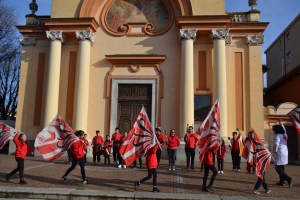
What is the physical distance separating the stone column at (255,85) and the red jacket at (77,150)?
11.4 meters

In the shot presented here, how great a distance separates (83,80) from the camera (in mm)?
18359

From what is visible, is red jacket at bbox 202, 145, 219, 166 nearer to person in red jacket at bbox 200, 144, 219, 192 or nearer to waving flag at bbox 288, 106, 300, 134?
person in red jacket at bbox 200, 144, 219, 192

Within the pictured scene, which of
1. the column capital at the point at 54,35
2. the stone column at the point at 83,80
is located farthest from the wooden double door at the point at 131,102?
the column capital at the point at 54,35

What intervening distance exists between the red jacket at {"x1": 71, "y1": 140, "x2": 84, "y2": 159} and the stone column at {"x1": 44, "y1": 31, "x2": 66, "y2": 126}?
9.10 meters

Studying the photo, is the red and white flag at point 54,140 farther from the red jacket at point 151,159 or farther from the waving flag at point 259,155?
the waving flag at point 259,155

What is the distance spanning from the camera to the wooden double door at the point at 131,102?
61.9ft

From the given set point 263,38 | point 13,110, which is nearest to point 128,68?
point 263,38

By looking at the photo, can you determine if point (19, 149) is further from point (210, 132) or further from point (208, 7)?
point (208, 7)

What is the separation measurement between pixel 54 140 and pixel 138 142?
2.73 metres

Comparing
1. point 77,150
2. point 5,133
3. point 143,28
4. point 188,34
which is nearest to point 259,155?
point 77,150

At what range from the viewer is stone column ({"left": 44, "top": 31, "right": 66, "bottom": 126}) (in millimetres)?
18234

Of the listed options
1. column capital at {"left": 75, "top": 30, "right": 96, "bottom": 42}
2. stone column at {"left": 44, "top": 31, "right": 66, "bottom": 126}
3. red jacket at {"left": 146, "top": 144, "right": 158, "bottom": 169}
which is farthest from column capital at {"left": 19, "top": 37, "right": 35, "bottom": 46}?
red jacket at {"left": 146, "top": 144, "right": 158, "bottom": 169}

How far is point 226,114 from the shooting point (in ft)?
57.5

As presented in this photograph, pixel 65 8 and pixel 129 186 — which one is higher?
pixel 65 8
